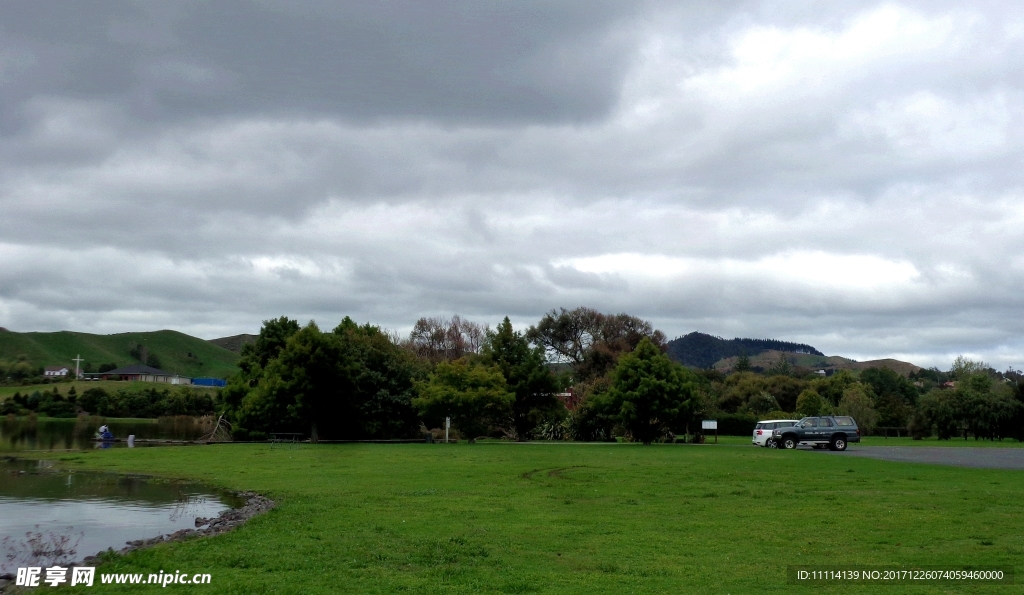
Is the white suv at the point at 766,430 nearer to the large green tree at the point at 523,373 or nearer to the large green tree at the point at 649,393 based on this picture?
the large green tree at the point at 649,393

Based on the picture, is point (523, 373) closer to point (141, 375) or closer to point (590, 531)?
point (590, 531)

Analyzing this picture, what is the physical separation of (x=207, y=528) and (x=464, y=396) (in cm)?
3390

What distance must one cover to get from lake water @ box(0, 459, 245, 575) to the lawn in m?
1.65

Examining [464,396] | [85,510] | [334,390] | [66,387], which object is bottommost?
[85,510]

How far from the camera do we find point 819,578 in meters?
10.1

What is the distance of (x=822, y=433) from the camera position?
1745 inches

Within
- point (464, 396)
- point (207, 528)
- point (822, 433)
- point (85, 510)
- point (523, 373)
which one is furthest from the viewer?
point (523, 373)

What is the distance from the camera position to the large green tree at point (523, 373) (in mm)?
53906

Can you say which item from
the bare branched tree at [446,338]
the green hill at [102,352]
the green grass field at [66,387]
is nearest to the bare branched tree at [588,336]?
the bare branched tree at [446,338]

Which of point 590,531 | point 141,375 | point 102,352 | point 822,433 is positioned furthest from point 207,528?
point 102,352

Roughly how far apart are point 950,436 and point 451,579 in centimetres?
7225

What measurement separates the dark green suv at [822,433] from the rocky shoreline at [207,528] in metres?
35.2

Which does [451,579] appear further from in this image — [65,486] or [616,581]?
[65,486]

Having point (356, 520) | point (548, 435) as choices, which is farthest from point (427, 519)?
point (548, 435)
